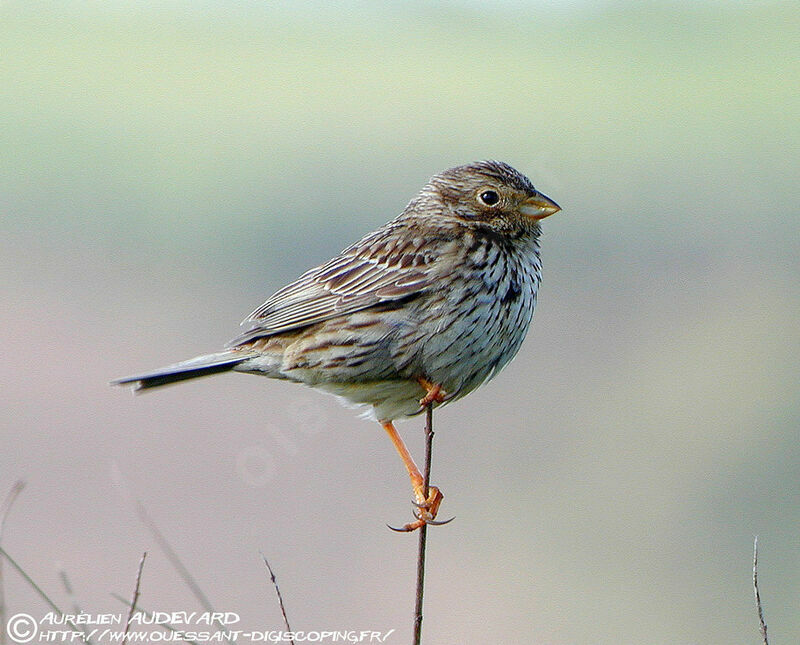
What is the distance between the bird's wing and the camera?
5.31 metres

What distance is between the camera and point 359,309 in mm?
5406

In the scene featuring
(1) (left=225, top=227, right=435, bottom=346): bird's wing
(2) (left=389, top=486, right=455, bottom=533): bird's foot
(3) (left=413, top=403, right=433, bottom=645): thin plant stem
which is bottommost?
(2) (left=389, top=486, right=455, bottom=533): bird's foot

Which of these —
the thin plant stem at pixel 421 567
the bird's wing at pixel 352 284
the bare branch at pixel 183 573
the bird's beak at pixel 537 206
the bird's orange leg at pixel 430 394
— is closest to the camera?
the bare branch at pixel 183 573

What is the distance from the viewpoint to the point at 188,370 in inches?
205

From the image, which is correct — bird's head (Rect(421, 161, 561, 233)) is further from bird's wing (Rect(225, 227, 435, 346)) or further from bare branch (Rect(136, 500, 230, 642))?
bare branch (Rect(136, 500, 230, 642))

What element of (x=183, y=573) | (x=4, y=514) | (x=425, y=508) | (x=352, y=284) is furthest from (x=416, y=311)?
(x=4, y=514)

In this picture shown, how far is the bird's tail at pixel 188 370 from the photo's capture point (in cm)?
506

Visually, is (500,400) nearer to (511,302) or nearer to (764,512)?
(764,512)

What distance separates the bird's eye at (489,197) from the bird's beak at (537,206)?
0.12 m

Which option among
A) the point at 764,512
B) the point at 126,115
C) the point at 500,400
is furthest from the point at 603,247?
the point at 126,115

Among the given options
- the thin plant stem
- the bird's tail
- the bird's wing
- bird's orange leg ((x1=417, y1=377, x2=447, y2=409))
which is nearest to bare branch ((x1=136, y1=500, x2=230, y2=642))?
the thin plant stem

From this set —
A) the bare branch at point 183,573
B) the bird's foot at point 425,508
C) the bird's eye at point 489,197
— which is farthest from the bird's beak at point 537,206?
the bare branch at point 183,573

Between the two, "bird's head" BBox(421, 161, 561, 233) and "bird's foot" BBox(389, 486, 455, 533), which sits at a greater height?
"bird's head" BBox(421, 161, 561, 233)

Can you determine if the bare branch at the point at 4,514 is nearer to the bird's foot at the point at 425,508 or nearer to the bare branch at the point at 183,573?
the bare branch at the point at 183,573
